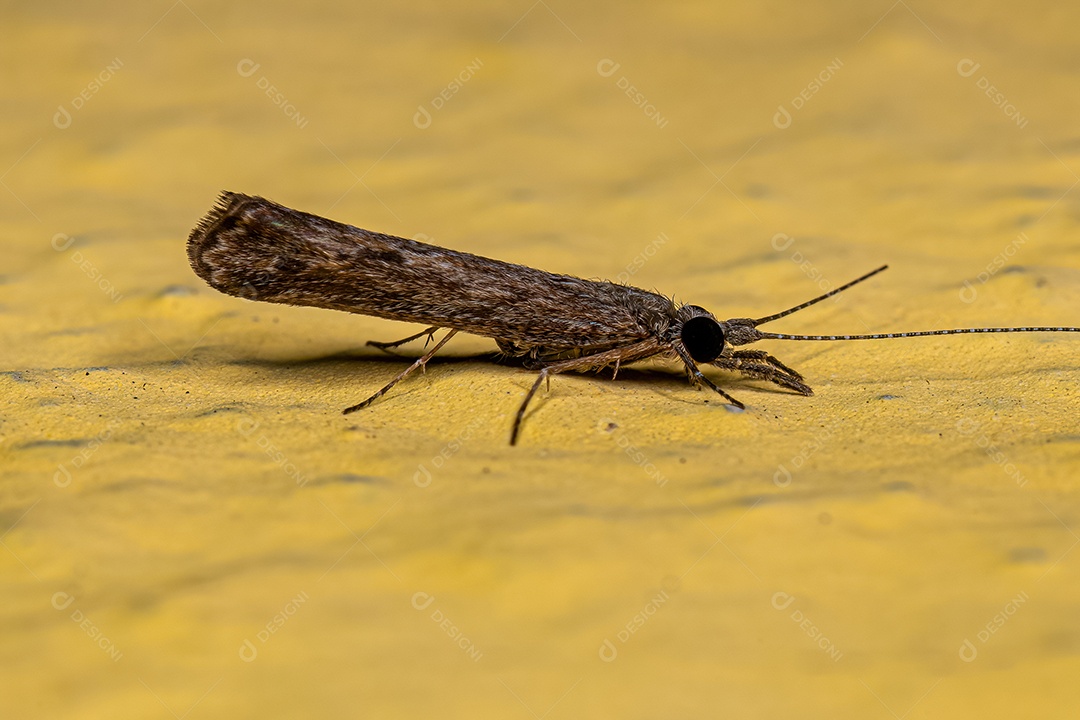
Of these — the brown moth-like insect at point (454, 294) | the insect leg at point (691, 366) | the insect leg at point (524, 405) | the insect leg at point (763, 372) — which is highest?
the brown moth-like insect at point (454, 294)

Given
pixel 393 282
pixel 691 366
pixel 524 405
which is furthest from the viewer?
pixel 691 366

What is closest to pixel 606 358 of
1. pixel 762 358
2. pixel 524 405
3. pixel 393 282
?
pixel 524 405

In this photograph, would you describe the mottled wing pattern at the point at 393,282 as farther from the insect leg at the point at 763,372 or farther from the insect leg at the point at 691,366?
the insect leg at the point at 763,372

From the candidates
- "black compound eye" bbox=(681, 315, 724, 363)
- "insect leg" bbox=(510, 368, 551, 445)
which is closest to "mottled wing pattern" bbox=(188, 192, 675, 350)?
"black compound eye" bbox=(681, 315, 724, 363)

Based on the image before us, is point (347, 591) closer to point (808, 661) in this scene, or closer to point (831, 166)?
point (808, 661)

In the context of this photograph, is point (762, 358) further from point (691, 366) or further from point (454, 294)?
point (454, 294)

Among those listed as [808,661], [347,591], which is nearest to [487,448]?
[347,591]

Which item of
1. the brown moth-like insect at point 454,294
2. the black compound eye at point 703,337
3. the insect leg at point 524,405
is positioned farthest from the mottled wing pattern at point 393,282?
the insect leg at point 524,405
